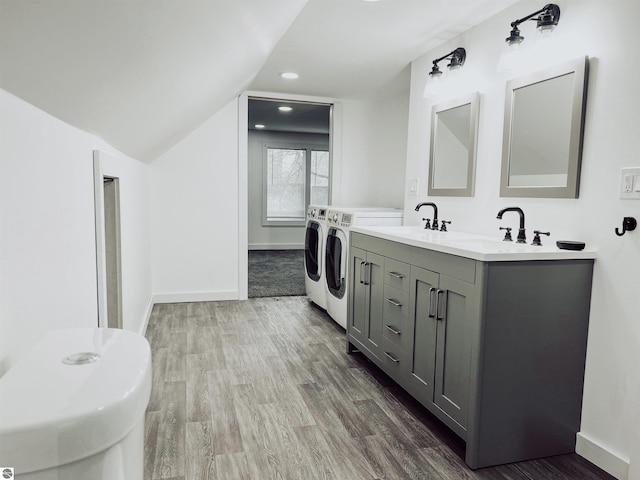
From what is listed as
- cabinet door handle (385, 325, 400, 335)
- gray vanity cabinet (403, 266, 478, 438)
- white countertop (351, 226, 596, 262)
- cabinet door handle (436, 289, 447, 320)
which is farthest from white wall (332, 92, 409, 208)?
cabinet door handle (436, 289, 447, 320)

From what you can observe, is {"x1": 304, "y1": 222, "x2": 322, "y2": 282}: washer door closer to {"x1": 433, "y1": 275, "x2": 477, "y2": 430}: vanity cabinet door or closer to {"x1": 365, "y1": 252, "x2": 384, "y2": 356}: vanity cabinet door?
{"x1": 365, "y1": 252, "x2": 384, "y2": 356}: vanity cabinet door

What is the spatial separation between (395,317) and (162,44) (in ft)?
5.69

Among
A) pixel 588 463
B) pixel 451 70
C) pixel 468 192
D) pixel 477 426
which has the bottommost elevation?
pixel 588 463

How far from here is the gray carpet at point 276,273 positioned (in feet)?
16.1

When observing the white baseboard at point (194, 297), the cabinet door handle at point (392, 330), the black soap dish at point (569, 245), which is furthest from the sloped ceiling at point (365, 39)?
the white baseboard at point (194, 297)

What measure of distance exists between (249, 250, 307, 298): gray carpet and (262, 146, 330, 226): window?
679mm

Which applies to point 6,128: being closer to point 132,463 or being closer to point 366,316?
point 132,463

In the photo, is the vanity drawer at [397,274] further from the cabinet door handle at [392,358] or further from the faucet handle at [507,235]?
the faucet handle at [507,235]

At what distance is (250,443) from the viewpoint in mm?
1937

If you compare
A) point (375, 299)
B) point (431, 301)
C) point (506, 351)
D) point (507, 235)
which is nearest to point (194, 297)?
point (375, 299)

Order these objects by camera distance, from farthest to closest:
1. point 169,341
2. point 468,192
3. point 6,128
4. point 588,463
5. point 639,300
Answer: point 169,341 → point 468,192 → point 588,463 → point 639,300 → point 6,128

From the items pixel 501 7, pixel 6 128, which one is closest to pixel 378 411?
pixel 6 128

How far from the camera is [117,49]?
980 millimetres

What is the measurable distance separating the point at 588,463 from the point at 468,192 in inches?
58.0
